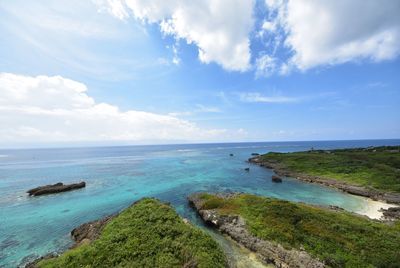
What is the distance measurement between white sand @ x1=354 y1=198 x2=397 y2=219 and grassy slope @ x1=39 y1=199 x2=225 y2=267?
31758 mm

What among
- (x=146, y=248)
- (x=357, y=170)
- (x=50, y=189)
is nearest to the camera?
(x=146, y=248)

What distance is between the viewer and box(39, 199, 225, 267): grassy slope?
17.8 meters

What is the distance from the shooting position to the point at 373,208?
126 feet

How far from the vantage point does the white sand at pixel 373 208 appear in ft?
114

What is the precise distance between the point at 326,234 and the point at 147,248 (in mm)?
20382

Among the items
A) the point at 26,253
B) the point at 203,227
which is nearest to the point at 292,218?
the point at 203,227

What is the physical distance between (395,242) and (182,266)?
23.4 metres

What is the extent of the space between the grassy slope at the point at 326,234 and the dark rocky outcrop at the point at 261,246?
0.74m

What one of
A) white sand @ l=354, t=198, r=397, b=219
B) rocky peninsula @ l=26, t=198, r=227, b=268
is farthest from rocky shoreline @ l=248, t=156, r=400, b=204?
rocky peninsula @ l=26, t=198, r=227, b=268

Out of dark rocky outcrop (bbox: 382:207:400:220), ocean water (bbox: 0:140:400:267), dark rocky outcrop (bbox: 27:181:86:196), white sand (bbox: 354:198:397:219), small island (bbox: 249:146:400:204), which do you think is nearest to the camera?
ocean water (bbox: 0:140:400:267)

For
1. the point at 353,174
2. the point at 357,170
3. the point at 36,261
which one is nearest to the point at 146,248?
the point at 36,261

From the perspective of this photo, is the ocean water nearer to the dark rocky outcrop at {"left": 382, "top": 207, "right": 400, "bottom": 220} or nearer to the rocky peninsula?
the dark rocky outcrop at {"left": 382, "top": 207, "right": 400, "bottom": 220}

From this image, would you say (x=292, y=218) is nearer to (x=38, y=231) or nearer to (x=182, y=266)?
(x=182, y=266)

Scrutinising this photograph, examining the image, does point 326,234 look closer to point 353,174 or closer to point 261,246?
point 261,246
